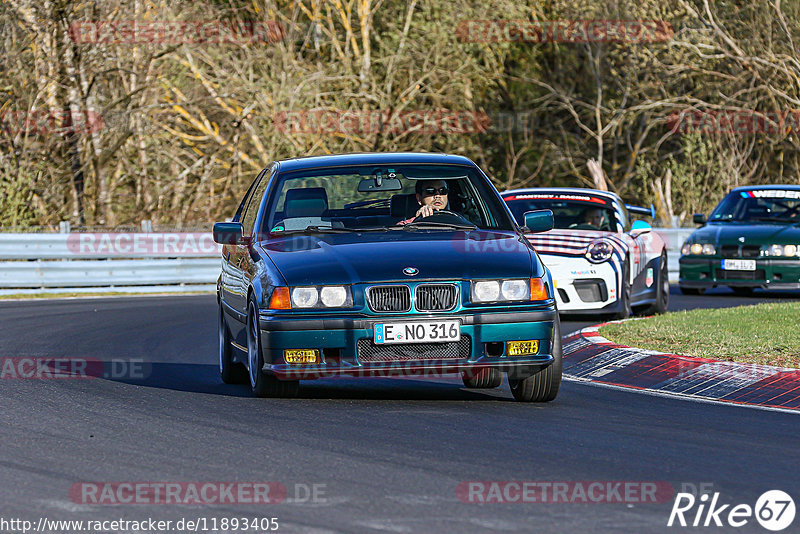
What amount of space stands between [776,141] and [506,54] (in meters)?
7.84

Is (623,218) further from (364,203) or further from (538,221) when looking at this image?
(364,203)

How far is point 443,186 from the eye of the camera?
995cm

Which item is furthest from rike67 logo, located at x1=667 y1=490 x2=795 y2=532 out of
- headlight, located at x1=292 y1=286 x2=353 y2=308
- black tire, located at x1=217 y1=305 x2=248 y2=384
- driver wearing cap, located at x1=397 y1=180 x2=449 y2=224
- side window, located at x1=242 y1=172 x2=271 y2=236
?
black tire, located at x1=217 y1=305 x2=248 y2=384

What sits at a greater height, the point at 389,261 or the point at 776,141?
the point at 389,261

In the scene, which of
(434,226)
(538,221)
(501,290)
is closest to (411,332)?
(501,290)

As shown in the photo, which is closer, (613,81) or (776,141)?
(776,141)

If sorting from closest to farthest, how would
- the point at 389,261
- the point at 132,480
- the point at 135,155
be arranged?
1. the point at 132,480
2. the point at 389,261
3. the point at 135,155

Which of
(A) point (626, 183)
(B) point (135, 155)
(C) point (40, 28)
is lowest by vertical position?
(A) point (626, 183)

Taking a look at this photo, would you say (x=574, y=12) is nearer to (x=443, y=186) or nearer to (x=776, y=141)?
(x=776, y=141)

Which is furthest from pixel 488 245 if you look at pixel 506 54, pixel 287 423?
pixel 506 54

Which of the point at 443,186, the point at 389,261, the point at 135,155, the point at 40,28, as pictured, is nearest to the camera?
the point at 389,261

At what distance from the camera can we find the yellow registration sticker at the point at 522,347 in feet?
27.8

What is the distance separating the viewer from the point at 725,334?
12383 millimetres

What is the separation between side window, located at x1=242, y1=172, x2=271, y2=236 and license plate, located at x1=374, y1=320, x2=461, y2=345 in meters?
2.02
